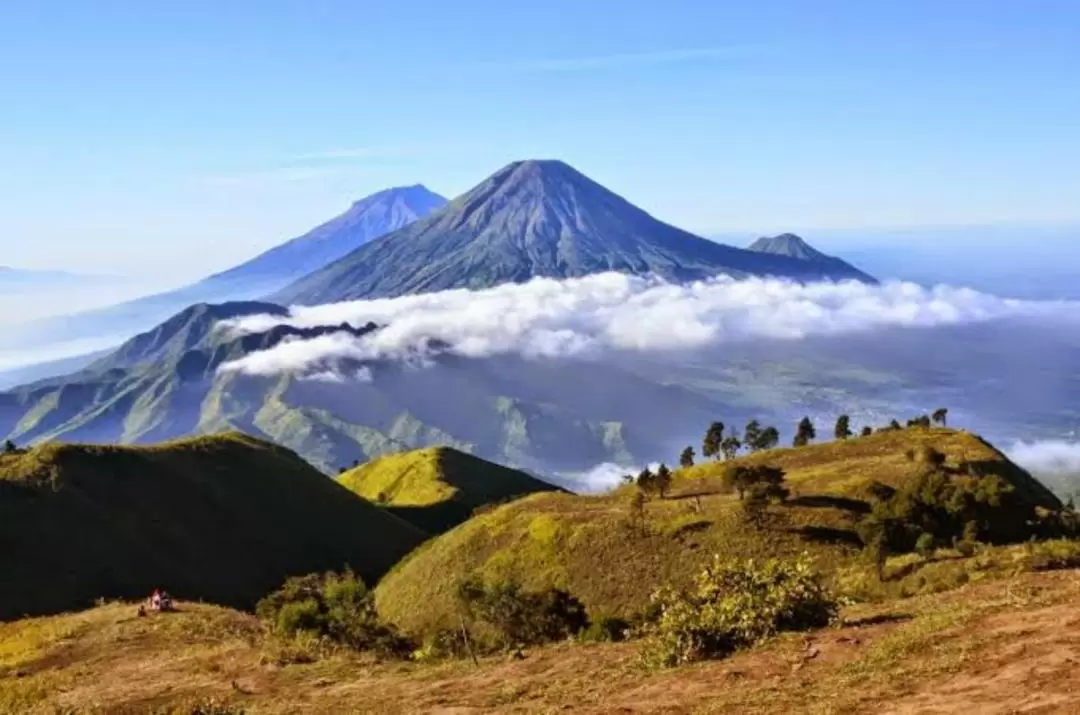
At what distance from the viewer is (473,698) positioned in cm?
2469

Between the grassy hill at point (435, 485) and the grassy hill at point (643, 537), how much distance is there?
186 ft

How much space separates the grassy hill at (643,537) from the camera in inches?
2712

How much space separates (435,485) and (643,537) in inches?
3744

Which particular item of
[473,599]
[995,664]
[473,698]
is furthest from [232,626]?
[995,664]

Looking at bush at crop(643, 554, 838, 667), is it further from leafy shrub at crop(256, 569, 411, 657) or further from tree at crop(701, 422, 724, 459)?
tree at crop(701, 422, 724, 459)

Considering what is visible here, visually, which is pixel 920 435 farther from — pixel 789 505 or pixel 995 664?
pixel 995 664

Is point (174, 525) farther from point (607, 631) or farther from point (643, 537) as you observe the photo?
point (607, 631)

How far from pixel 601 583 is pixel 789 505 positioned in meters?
18.6

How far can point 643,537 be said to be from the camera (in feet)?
246

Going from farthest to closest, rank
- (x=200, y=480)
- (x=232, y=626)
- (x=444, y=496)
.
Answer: (x=444, y=496) → (x=200, y=480) → (x=232, y=626)

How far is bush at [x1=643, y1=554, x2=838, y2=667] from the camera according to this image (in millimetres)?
24609

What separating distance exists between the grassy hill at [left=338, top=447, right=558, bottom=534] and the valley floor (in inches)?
4333

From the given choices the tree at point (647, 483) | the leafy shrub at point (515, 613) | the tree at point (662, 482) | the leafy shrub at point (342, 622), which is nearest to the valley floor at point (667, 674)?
the leafy shrub at point (342, 622)

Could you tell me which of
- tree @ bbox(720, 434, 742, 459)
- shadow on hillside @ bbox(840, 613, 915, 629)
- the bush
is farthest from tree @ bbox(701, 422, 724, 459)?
the bush
